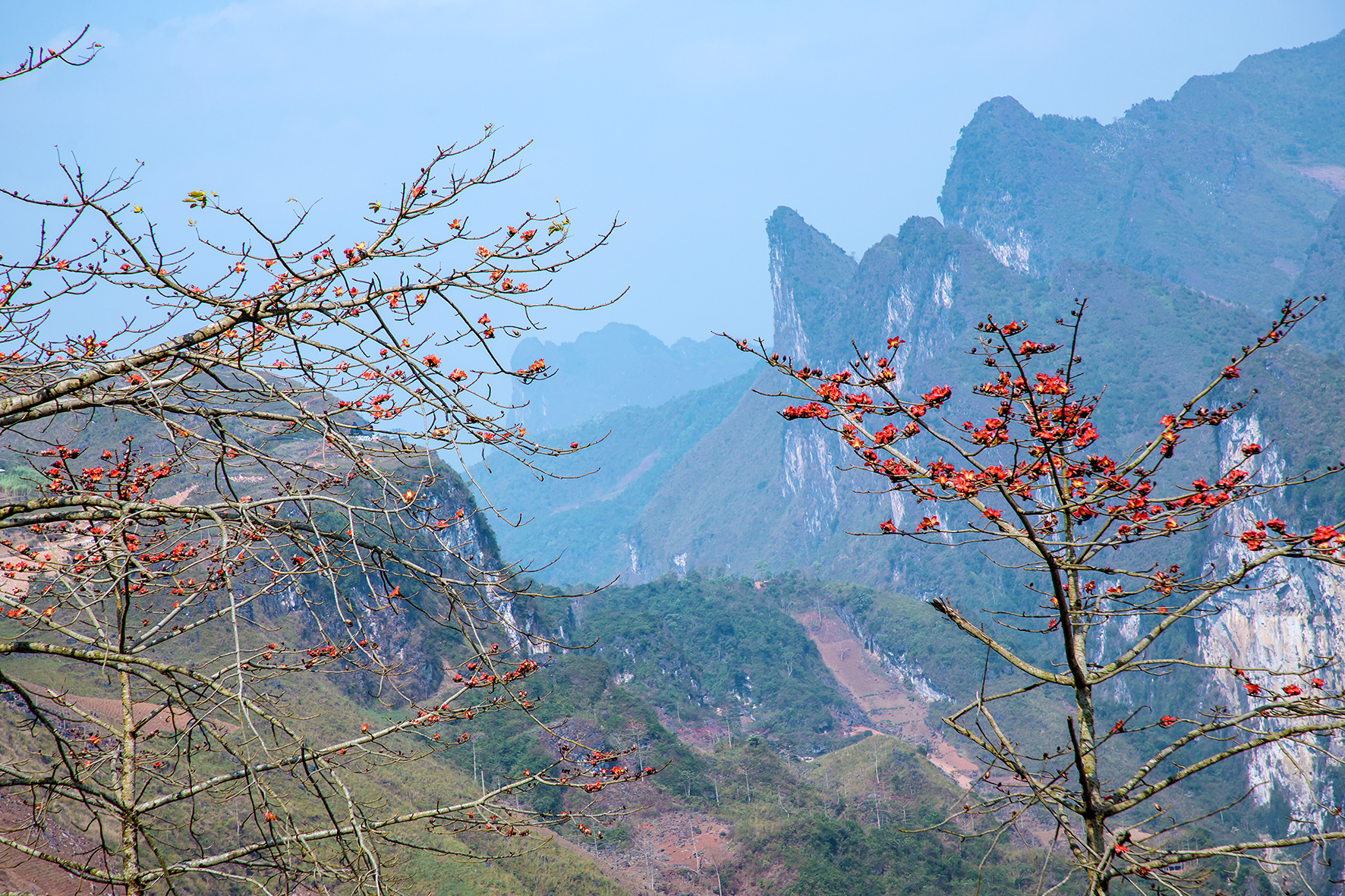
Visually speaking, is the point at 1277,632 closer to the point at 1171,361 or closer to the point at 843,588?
the point at 843,588

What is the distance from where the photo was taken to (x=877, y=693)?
80562 mm

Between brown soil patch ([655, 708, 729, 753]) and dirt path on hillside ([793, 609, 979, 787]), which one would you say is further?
dirt path on hillside ([793, 609, 979, 787])

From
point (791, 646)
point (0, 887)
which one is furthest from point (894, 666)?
point (0, 887)

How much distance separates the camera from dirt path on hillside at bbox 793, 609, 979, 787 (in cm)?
6344

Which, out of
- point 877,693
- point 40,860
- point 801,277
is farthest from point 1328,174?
point 40,860

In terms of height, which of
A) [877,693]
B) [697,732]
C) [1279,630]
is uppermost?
[1279,630]

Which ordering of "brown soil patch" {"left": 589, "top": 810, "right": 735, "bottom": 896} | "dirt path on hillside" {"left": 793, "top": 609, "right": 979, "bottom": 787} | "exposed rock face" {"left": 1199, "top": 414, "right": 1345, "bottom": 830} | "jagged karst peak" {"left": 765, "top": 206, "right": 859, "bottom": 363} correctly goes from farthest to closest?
"jagged karst peak" {"left": 765, "top": 206, "right": 859, "bottom": 363} → "dirt path on hillside" {"left": 793, "top": 609, "right": 979, "bottom": 787} → "exposed rock face" {"left": 1199, "top": 414, "right": 1345, "bottom": 830} → "brown soil patch" {"left": 589, "top": 810, "right": 735, "bottom": 896}

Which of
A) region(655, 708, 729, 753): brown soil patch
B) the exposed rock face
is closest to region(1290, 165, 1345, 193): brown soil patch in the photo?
the exposed rock face

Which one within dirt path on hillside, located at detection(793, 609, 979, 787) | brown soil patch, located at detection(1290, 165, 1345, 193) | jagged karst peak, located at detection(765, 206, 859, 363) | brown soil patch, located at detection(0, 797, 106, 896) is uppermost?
brown soil patch, located at detection(1290, 165, 1345, 193)

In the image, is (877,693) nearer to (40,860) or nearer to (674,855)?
(674,855)

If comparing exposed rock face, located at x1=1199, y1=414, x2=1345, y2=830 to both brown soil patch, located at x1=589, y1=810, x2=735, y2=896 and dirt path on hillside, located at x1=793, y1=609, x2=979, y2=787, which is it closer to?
dirt path on hillside, located at x1=793, y1=609, x2=979, y2=787

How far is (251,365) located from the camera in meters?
5.19

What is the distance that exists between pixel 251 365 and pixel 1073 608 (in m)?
5.27

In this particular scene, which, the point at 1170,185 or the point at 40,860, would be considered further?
the point at 1170,185
